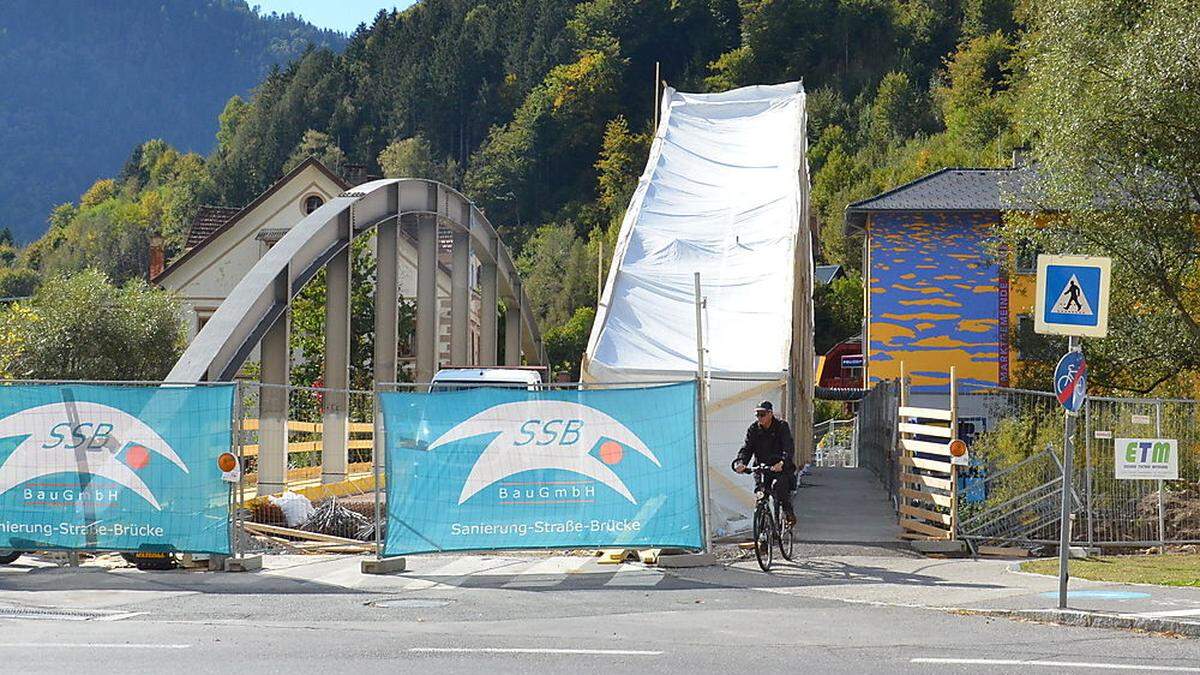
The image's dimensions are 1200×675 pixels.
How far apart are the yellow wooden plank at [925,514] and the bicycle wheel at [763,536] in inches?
114

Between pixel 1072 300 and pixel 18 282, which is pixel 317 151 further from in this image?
pixel 1072 300

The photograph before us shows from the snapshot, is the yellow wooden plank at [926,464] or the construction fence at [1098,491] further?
the construction fence at [1098,491]

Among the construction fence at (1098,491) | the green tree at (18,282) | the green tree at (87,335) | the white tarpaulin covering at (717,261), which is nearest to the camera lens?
the construction fence at (1098,491)

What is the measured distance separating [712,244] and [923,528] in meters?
11.8

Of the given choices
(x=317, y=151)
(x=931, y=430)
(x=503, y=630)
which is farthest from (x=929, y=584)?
(x=317, y=151)

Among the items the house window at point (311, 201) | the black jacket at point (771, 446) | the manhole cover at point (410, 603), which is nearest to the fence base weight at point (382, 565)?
the manhole cover at point (410, 603)

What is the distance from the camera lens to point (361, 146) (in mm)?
150625

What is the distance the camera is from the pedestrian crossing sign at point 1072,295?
A: 478 inches

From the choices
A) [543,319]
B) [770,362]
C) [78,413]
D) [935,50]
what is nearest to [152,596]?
[78,413]

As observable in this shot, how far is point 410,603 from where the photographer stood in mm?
12586

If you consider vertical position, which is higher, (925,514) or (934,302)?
(934,302)

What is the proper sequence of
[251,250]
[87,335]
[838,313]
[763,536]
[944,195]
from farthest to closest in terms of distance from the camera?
1. [838,313]
2. [251,250]
3. [944,195]
4. [87,335]
5. [763,536]

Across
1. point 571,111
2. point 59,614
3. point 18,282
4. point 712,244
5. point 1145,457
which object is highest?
point 571,111

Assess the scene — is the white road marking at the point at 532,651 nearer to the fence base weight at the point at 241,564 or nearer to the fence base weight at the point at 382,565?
the fence base weight at the point at 382,565
